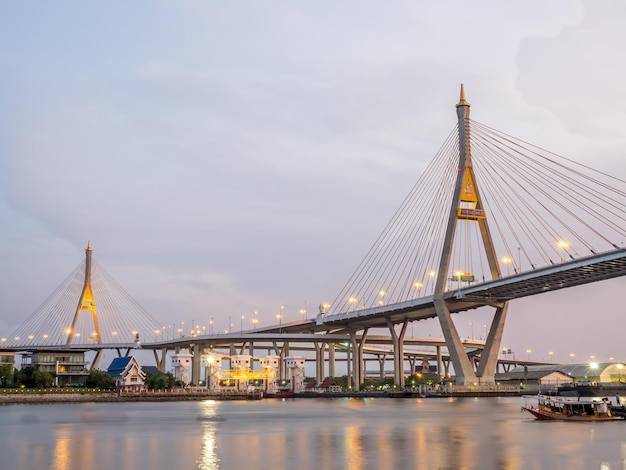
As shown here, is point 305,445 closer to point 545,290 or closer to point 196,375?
point 545,290

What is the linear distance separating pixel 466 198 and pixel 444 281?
32.7 feet

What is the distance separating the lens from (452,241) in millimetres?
79562

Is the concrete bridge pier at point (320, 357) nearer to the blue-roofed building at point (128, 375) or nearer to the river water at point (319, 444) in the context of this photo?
the blue-roofed building at point (128, 375)

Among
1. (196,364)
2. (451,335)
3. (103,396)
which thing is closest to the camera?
(451,335)

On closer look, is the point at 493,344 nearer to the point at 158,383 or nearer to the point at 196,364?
the point at 158,383

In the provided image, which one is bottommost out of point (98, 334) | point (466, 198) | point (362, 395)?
point (362, 395)

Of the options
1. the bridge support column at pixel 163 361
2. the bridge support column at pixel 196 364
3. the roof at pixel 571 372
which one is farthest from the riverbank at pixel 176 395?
the bridge support column at pixel 163 361

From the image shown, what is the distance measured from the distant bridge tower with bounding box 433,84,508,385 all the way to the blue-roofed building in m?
44.5

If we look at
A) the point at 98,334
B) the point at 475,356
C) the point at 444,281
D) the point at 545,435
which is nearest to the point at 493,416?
the point at 545,435

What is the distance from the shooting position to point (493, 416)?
5494 centimetres

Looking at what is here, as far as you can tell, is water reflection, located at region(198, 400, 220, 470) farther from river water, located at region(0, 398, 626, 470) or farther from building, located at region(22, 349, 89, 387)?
building, located at region(22, 349, 89, 387)

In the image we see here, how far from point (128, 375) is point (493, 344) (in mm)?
50777

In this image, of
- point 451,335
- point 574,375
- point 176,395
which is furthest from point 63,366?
point 574,375

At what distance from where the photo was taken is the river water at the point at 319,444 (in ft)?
98.5
